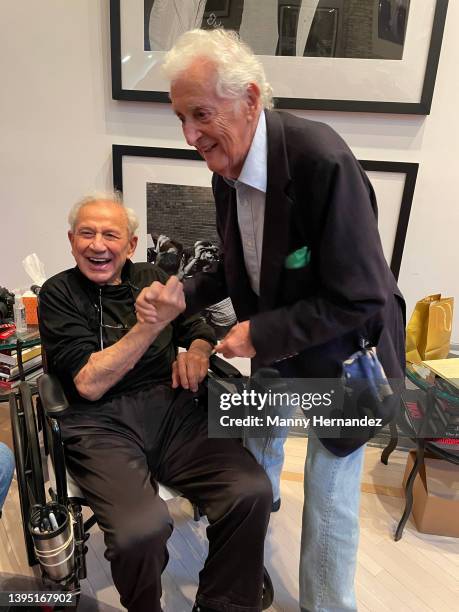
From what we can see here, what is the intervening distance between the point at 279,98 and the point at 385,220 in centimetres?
68

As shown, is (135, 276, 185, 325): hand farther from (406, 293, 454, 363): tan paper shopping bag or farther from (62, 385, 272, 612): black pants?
(406, 293, 454, 363): tan paper shopping bag

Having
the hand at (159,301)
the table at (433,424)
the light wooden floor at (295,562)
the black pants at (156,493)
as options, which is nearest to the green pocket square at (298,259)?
the hand at (159,301)

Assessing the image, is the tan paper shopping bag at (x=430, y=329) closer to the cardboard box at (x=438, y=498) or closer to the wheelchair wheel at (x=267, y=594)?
the cardboard box at (x=438, y=498)

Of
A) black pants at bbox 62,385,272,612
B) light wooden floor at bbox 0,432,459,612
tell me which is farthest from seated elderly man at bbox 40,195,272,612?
light wooden floor at bbox 0,432,459,612

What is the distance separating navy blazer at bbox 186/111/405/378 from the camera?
940mm

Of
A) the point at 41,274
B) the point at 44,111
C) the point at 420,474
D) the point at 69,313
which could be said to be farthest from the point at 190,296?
the point at 44,111

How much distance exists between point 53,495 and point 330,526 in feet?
2.42

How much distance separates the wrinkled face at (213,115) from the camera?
925 mm

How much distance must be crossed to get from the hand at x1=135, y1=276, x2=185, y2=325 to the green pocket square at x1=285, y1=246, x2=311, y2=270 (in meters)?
0.32

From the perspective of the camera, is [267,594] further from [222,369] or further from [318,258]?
[318,258]

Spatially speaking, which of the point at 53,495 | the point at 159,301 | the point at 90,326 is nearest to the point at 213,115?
the point at 159,301

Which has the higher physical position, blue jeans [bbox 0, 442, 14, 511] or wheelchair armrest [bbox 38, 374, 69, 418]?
wheelchair armrest [bbox 38, 374, 69, 418]

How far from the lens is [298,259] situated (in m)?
1.05

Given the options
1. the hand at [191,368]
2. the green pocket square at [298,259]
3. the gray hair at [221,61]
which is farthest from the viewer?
the hand at [191,368]
